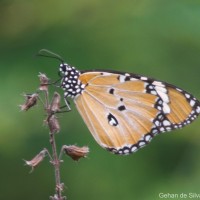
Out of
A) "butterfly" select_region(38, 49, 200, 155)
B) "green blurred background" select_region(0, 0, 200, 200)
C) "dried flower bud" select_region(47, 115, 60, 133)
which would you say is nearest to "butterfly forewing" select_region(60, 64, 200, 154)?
"butterfly" select_region(38, 49, 200, 155)

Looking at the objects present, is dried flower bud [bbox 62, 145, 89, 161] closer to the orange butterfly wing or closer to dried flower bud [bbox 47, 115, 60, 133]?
dried flower bud [bbox 47, 115, 60, 133]

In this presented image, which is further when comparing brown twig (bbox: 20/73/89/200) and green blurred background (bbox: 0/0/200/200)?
green blurred background (bbox: 0/0/200/200)

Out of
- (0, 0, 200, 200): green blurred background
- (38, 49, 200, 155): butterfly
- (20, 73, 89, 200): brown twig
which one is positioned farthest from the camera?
(0, 0, 200, 200): green blurred background

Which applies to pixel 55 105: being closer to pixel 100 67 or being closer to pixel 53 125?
pixel 53 125

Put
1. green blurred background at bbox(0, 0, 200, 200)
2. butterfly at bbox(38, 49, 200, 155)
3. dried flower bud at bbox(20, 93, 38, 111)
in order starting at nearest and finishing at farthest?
dried flower bud at bbox(20, 93, 38, 111)
butterfly at bbox(38, 49, 200, 155)
green blurred background at bbox(0, 0, 200, 200)

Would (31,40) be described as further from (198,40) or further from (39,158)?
(39,158)

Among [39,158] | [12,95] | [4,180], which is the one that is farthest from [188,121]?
[4,180]

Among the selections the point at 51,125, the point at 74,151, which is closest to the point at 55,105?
the point at 51,125

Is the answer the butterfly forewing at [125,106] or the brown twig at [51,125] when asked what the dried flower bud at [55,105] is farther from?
the butterfly forewing at [125,106]
